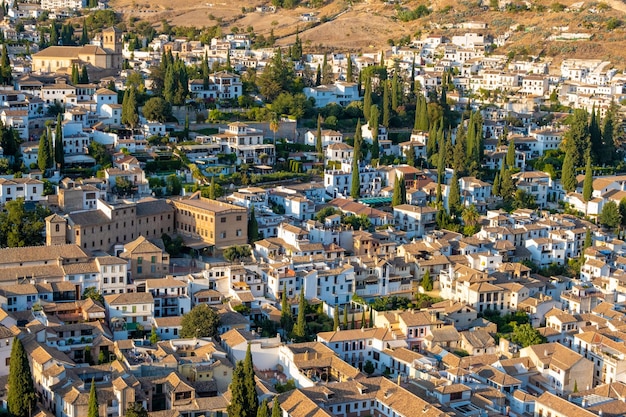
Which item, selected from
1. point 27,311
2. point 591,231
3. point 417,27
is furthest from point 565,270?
point 417,27

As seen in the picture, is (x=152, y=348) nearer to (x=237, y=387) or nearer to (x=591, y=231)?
(x=237, y=387)

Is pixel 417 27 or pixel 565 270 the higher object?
pixel 417 27

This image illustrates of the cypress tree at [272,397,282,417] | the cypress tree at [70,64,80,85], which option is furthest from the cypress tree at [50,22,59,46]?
the cypress tree at [272,397,282,417]

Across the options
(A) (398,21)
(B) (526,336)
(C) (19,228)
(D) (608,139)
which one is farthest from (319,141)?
(A) (398,21)

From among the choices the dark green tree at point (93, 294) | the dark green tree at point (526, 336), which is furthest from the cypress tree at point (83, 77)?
the dark green tree at point (526, 336)

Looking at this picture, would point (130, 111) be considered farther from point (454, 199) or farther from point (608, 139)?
point (608, 139)
